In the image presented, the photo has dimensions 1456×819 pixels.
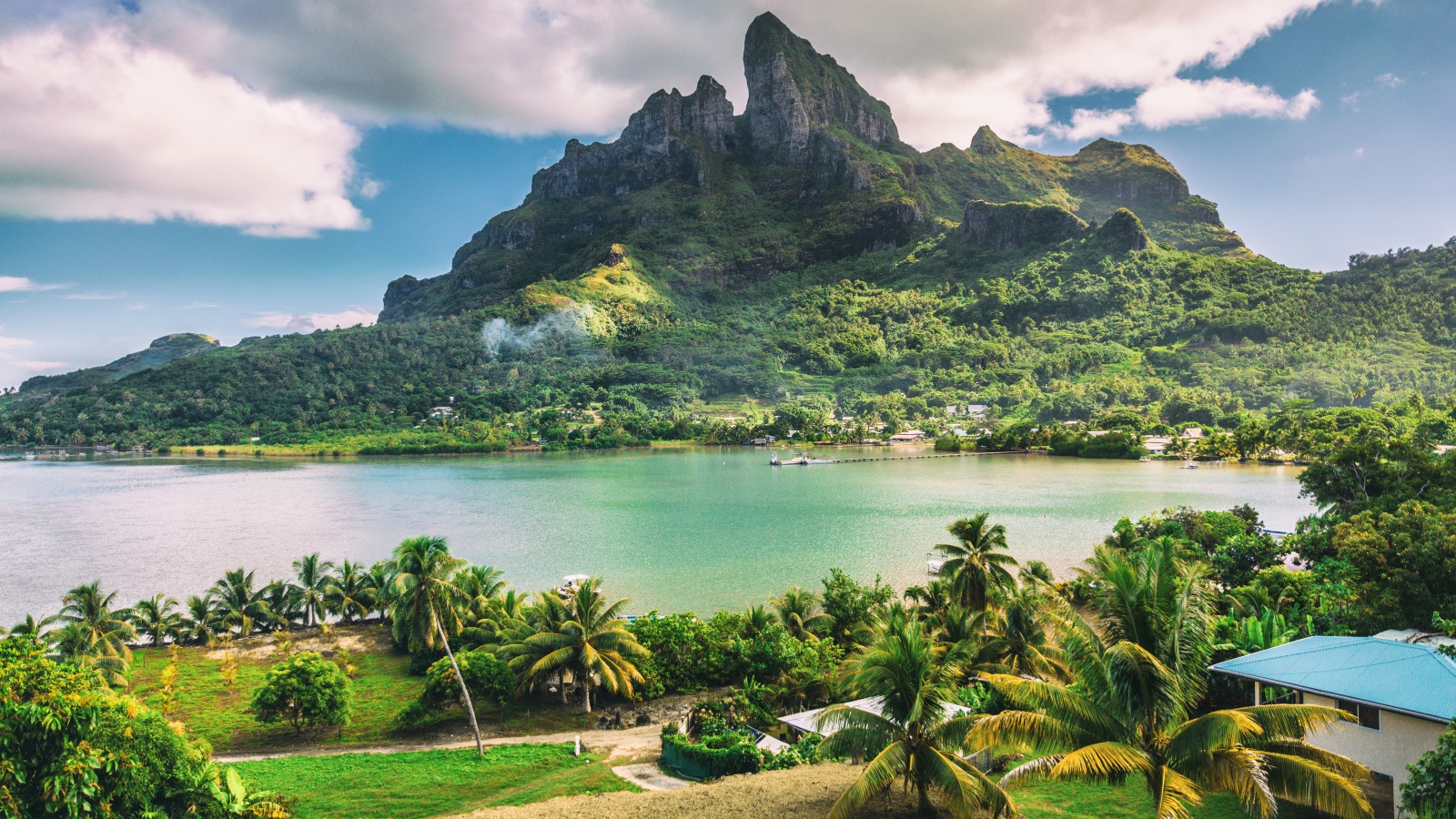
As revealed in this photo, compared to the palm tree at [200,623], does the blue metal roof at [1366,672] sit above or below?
above

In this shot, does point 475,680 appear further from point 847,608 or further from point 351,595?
point 351,595

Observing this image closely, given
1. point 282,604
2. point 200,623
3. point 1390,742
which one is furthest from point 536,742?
point 200,623

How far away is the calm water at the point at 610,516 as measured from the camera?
145ft

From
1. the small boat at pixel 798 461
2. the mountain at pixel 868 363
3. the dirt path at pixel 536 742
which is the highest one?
the mountain at pixel 868 363

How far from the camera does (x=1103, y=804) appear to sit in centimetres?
1284

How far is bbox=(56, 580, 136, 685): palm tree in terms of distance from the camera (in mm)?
25141

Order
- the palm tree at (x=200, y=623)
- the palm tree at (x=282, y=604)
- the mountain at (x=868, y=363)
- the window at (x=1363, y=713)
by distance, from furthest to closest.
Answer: the mountain at (x=868, y=363) < the palm tree at (x=282, y=604) < the palm tree at (x=200, y=623) < the window at (x=1363, y=713)

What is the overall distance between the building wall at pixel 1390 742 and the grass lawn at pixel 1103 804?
1.59 m

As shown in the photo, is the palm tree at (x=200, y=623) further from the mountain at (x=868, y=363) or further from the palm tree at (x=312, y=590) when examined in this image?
the mountain at (x=868, y=363)

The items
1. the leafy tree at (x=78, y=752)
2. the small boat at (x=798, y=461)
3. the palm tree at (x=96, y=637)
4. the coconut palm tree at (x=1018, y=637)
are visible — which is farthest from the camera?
the small boat at (x=798, y=461)

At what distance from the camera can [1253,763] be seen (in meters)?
9.70

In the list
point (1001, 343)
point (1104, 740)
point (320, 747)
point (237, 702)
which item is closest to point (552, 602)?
point (320, 747)

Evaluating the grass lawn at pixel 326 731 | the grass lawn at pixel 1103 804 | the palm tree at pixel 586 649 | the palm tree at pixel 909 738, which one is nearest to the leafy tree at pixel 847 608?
the palm tree at pixel 586 649

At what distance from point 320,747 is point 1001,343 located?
541 ft
